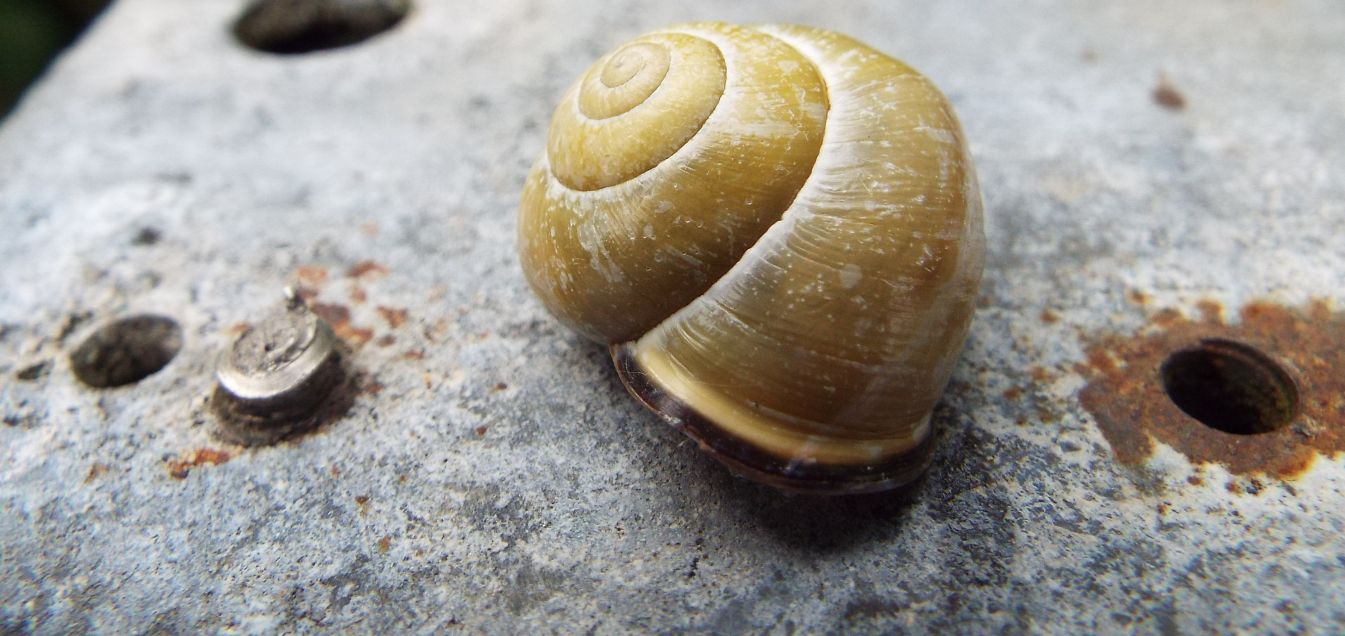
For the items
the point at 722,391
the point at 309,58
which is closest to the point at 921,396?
the point at 722,391

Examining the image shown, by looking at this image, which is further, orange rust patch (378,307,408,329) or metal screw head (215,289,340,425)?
orange rust patch (378,307,408,329)

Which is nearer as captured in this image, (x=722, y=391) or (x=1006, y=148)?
(x=722, y=391)

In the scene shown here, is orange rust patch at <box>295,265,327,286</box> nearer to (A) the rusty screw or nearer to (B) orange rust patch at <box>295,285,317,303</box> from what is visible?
(B) orange rust patch at <box>295,285,317,303</box>

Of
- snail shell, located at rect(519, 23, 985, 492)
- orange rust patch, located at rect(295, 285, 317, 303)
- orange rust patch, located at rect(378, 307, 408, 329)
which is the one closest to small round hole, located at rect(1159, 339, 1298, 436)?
snail shell, located at rect(519, 23, 985, 492)

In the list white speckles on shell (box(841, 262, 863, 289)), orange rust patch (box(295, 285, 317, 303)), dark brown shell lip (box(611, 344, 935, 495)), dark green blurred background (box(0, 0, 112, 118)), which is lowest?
dark green blurred background (box(0, 0, 112, 118))

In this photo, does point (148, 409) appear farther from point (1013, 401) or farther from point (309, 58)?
point (1013, 401)

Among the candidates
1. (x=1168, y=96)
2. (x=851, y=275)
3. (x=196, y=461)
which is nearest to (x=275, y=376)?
(x=196, y=461)

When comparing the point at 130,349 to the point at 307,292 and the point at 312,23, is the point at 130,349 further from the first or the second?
the point at 312,23

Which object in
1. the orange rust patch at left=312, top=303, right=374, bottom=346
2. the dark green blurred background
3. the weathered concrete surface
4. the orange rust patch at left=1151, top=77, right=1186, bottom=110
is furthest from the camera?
the dark green blurred background
